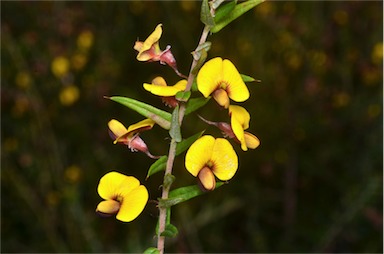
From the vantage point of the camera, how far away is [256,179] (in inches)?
93.6

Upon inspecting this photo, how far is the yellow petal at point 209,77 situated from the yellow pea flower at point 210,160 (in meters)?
0.05

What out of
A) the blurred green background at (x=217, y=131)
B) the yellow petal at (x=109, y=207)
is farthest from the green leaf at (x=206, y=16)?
the blurred green background at (x=217, y=131)

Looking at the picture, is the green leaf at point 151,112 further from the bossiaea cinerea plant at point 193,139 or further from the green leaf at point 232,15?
the green leaf at point 232,15

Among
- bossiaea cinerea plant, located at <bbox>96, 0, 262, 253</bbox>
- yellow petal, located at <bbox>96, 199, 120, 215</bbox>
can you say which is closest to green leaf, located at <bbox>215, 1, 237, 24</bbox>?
bossiaea cinerea plant, located at <bbox>96, 0, 262, 253</bbox>

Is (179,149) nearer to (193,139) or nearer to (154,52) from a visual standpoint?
(193,139)

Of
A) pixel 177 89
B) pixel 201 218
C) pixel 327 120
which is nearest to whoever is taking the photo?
pixel 177 89

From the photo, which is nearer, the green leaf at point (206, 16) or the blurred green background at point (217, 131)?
the green leaf at point (206, 16)

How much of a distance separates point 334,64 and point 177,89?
83.0 inches

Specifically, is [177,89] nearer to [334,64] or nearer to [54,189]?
[54,189]

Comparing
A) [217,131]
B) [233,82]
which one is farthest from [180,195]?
[217,131]

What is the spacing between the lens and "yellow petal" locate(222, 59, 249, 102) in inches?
26.0

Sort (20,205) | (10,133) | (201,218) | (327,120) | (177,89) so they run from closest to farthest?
(177,89)
(201,218)
(20,205)
(327,120)
(10,133)

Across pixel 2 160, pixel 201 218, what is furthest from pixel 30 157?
pixel 201 218

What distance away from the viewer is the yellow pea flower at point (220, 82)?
63 cm
